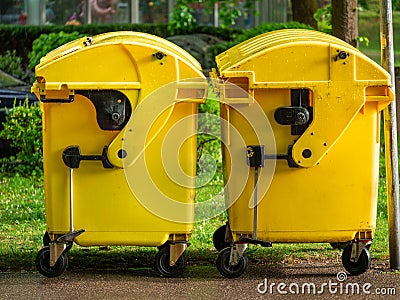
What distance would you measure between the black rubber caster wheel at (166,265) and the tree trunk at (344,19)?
5.87 meters

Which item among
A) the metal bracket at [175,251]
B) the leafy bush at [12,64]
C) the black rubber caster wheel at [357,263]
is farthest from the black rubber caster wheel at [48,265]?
the leafy bush at [12,64]

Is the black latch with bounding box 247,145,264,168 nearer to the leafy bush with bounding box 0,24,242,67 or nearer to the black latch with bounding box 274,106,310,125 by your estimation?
the black latch with bounding box 274,106,310,125

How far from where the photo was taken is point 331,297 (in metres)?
6.20

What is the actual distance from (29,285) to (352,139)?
7.33 ft

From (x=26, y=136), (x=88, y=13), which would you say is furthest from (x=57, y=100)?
(x=88, y=13)

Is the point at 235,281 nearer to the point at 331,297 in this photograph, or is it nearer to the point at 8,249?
the point at 331,297

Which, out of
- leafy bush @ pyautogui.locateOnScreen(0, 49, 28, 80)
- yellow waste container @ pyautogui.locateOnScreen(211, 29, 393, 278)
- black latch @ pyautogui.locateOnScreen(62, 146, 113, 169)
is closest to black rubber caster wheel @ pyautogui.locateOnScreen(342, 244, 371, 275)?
yellow waste container @ pyautogui.locateOnScreen(211, 29, 393, 278)

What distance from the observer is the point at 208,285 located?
6438mm

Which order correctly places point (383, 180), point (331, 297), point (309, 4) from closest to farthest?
point (331, 297) < point (383, 180) < point (309, 4)

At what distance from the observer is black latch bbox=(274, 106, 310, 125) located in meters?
6.43

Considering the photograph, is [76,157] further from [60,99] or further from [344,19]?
[344,19]

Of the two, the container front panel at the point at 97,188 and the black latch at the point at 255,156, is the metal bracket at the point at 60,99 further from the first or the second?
the black latch at the point at 255,156

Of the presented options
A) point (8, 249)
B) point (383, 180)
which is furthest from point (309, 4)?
point (8, 249)

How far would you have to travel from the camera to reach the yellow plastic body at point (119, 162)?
647cm
